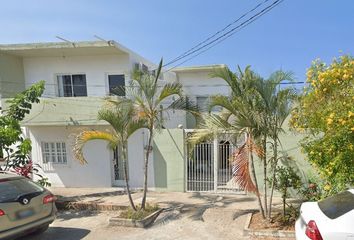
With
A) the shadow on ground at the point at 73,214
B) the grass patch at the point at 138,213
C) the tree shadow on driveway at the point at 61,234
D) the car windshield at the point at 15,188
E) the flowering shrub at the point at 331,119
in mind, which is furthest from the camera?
the shadow on ground at the point at 73,214

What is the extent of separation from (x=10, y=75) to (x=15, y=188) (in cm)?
708

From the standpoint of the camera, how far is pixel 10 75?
10859 mm

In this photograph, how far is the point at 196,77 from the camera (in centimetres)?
1530

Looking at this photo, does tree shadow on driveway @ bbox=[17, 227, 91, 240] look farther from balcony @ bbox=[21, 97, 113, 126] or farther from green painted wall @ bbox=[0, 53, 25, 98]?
green painted wall @ bbox=[0, 53, 25, 98]

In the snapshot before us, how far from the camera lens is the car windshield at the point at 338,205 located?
3.68m

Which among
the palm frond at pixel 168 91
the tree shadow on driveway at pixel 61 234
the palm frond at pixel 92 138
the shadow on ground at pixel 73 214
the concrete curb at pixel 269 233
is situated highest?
the palm frond at pixel 168 91

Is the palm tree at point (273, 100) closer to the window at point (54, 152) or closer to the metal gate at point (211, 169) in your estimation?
the metal gate at point (211, 169)

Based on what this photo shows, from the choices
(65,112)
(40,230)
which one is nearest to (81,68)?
(65,112)

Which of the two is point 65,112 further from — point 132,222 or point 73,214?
point 132,222

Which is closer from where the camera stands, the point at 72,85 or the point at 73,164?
the point at 73,164

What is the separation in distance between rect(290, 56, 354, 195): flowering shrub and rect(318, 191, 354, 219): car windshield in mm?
1240

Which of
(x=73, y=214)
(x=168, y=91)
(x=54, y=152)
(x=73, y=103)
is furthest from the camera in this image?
(x=54, y=152)

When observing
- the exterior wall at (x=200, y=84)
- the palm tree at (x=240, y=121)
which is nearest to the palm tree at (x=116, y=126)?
the palm tree at (x=240, y=121)

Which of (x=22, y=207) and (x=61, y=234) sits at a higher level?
(x=22, y=207)
